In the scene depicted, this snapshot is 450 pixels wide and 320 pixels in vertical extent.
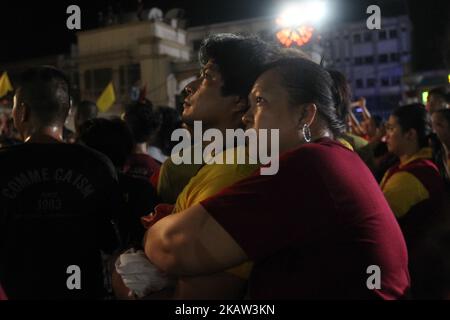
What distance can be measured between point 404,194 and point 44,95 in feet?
7.83

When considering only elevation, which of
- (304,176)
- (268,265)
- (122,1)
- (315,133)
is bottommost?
(268,265)

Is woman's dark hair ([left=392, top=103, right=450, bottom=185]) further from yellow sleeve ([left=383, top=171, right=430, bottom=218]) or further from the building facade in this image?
the building facade

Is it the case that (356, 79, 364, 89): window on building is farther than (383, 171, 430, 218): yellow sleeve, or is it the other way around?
(356, 79, 364, 89): window on building

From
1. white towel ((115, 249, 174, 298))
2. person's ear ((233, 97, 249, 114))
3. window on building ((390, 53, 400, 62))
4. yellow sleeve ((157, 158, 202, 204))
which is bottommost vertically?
white towel ((115, 249, 174, 298))

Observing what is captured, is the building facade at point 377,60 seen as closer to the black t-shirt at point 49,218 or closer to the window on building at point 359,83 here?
the window on building at point 359,83

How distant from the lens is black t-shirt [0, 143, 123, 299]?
95.0 inches

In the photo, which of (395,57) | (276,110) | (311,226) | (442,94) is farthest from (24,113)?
(395,57)

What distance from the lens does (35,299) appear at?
245cm

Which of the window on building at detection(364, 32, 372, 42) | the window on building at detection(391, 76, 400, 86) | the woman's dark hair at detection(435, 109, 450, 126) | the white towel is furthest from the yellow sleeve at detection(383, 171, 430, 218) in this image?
the window on building at detection(364, 32, 372, 42)

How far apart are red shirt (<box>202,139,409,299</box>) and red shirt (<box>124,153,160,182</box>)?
96.0 inches

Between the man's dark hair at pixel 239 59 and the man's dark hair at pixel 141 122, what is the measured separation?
7.05 feet
